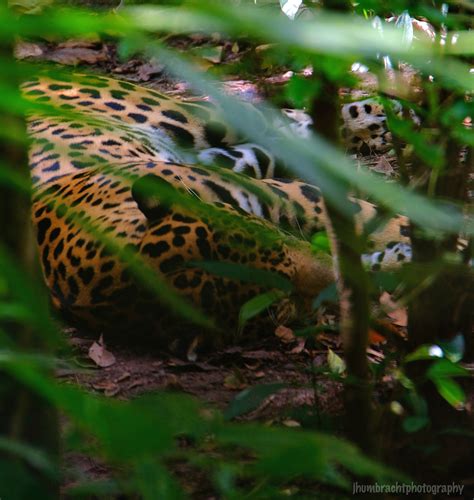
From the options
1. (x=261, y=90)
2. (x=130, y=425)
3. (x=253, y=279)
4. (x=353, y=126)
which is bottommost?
(x=353, y=126)

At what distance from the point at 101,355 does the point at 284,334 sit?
682 millimetres

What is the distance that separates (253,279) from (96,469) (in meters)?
0.84

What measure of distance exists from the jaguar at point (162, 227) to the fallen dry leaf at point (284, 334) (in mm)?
40

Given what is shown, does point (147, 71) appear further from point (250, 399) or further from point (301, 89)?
point (250, 399)

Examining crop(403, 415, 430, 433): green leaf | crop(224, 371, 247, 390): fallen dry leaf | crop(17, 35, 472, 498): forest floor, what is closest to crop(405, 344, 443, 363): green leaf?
crop(403, 415, 430, 433): green leaf

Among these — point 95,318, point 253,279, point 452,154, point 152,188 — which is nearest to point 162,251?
point 95,318

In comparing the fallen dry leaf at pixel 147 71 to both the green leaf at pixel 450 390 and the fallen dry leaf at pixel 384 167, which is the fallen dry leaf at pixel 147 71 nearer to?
the fallen dry leaf at pixel 384 167

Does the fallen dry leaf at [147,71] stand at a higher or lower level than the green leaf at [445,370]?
lower

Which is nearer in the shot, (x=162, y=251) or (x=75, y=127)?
(x=162, y=251)

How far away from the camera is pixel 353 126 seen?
213 inches

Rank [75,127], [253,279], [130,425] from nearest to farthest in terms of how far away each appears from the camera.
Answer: [130,425] < [253,279] < [75,127]

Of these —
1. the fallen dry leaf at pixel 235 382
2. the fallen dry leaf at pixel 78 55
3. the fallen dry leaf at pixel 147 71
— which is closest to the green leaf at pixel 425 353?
the fallen dry leaf at pixel 235 382

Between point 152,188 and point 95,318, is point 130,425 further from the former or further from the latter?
point 95,318

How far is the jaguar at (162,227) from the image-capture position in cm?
315
